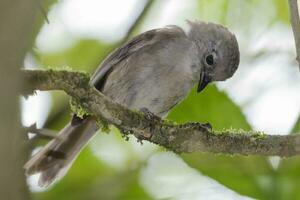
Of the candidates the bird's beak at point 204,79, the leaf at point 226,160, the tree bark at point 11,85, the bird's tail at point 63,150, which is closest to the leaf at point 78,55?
the bird's tail at point 63,150

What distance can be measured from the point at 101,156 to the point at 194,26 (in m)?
1.97

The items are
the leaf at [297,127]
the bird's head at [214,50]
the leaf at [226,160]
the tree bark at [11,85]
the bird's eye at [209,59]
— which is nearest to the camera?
the tree bark at [11,85]

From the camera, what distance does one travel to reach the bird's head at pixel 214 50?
15.7ft

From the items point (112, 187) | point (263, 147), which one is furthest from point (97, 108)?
point (263, 147)

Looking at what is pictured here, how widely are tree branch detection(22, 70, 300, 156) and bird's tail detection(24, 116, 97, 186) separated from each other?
1.14 metres

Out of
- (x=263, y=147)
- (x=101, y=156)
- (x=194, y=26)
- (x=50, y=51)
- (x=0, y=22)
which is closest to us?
(x=0, y=22)

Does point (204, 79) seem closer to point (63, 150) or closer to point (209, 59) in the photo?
point (209, 59)

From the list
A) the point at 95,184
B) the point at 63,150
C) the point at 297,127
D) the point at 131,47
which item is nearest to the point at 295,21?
the point at 297,127

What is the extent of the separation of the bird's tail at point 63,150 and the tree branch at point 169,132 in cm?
114

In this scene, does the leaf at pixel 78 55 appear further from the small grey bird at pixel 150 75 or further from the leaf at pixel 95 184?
the leaf at pixel 95 184

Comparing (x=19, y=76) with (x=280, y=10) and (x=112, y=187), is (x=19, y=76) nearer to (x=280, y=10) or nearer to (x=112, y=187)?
(x=112, y=187)

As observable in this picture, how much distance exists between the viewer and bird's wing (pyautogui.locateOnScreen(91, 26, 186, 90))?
4578 millimetres

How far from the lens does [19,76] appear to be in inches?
26.4

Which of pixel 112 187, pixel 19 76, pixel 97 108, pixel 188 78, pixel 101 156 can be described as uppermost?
pixel 19 76
